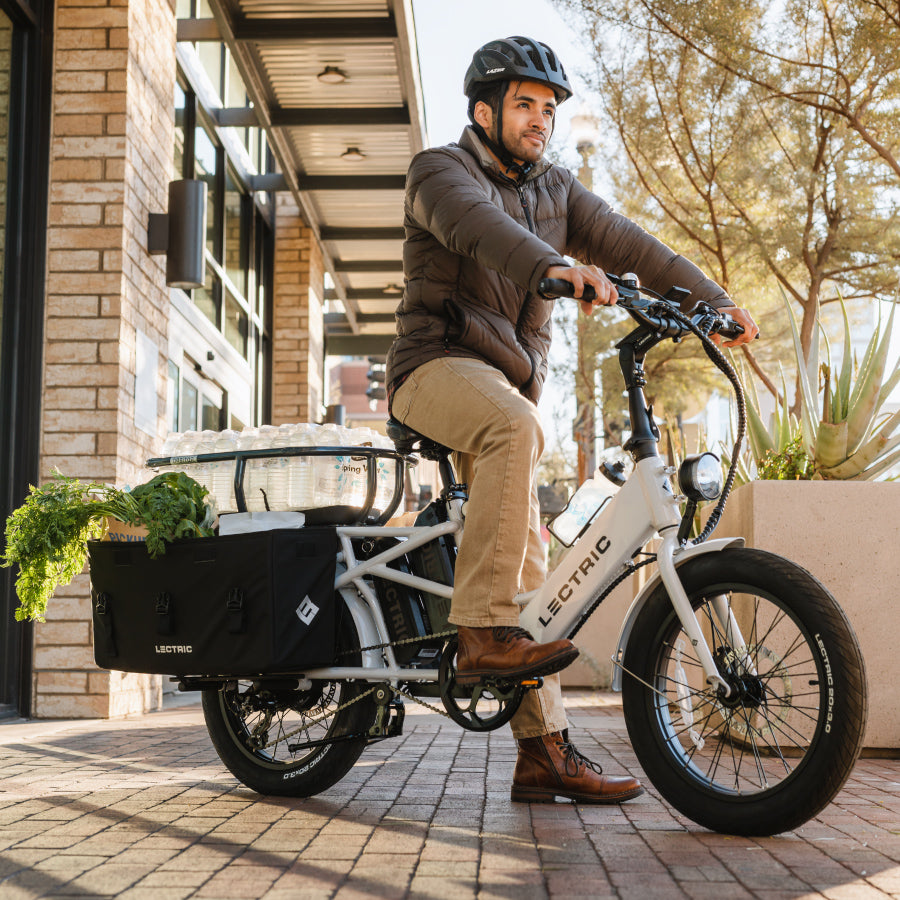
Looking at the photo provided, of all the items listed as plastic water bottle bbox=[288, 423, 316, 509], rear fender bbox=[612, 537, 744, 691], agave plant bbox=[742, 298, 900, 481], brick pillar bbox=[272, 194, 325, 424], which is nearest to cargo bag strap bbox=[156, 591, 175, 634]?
plastic water bottle bbox=[288, 423, 316, 509]

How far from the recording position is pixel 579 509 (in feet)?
11.9

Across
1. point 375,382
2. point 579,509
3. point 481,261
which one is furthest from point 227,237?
point 481,261

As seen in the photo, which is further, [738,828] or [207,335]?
[207,335]

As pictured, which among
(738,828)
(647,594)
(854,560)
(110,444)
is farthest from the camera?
(110,444)

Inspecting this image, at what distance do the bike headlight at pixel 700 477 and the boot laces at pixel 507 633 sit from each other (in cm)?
59

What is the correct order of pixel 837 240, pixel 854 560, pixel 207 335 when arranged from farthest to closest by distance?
1. pixel 837 240
2. pixel 207 335
3. pixel 854 560

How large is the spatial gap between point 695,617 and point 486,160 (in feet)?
5.06

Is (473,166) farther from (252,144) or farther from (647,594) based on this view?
(252,144)

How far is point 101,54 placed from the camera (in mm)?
6992

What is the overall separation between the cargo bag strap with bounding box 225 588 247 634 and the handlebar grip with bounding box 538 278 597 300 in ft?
4.32

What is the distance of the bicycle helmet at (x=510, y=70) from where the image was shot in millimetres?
3541

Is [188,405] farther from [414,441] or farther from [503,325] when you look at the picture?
[503,325]

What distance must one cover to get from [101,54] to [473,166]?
421cm

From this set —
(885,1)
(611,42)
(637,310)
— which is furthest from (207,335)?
(637,310)
